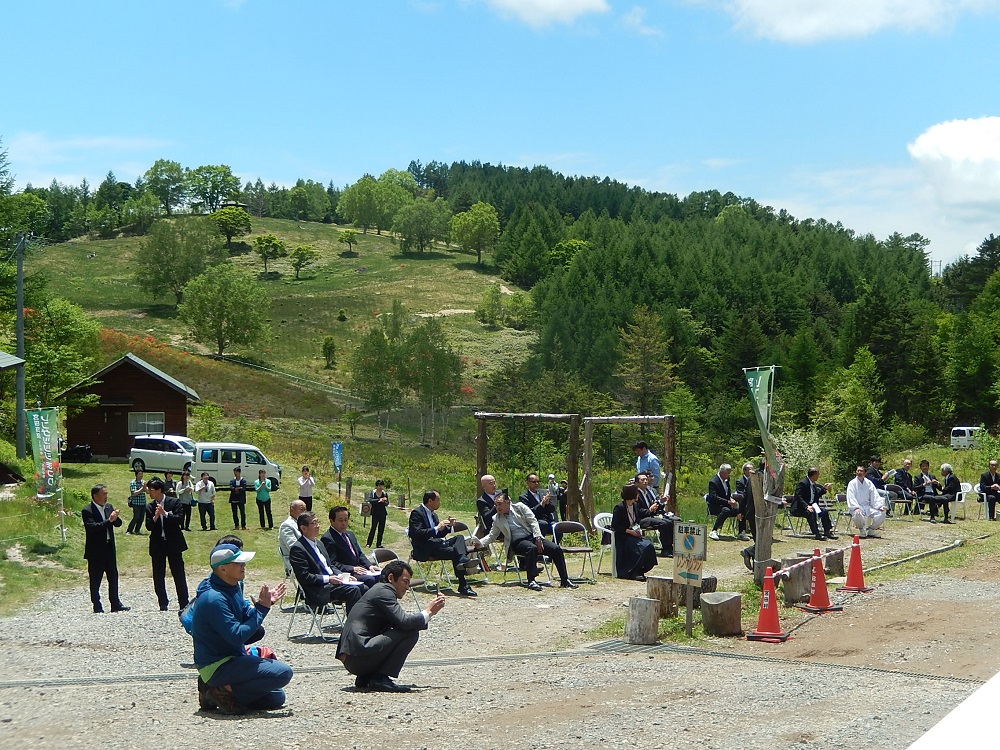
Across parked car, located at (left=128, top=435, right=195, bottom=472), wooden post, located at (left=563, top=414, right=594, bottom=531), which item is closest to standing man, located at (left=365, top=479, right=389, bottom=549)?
wooden post, located at (left=563, top=414, right=594, bottom=531)

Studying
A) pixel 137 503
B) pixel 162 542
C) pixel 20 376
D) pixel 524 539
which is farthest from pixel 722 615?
pixel 20 376

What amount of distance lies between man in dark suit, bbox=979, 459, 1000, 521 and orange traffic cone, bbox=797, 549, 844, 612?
11.9m

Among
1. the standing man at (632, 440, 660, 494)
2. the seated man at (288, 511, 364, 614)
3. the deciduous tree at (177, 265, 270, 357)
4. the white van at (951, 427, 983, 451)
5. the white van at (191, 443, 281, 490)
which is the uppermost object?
the deciduous tree at (177, 265, 270, 357)

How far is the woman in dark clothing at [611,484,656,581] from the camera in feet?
45.0

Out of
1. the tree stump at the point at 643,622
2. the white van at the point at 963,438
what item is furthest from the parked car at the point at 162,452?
the white van at the point at 963,438

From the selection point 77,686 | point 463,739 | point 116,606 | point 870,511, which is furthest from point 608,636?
point 870,511

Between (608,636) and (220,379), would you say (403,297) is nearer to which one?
(220,379)

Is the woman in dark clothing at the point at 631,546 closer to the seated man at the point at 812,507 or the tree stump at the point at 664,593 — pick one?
the tree stump at the point at 664,593

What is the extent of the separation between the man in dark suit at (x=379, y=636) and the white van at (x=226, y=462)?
26.5 meters

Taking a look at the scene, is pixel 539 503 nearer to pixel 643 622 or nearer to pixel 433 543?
pixel 433 543

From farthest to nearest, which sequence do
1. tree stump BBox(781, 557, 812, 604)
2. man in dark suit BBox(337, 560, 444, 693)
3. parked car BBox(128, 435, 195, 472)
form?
parked car BBox(128, 435, 195, 472) < tree stump BBox(781, 557, 812, 604) < man in dark suit BBox(337, 560, 444, 693)

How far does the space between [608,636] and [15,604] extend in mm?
7424

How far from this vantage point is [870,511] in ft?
61.7

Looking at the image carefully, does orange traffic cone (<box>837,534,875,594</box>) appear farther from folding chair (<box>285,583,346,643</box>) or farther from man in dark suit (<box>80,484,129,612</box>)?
man in dark suit (<box>80,484,129,612</box>)
